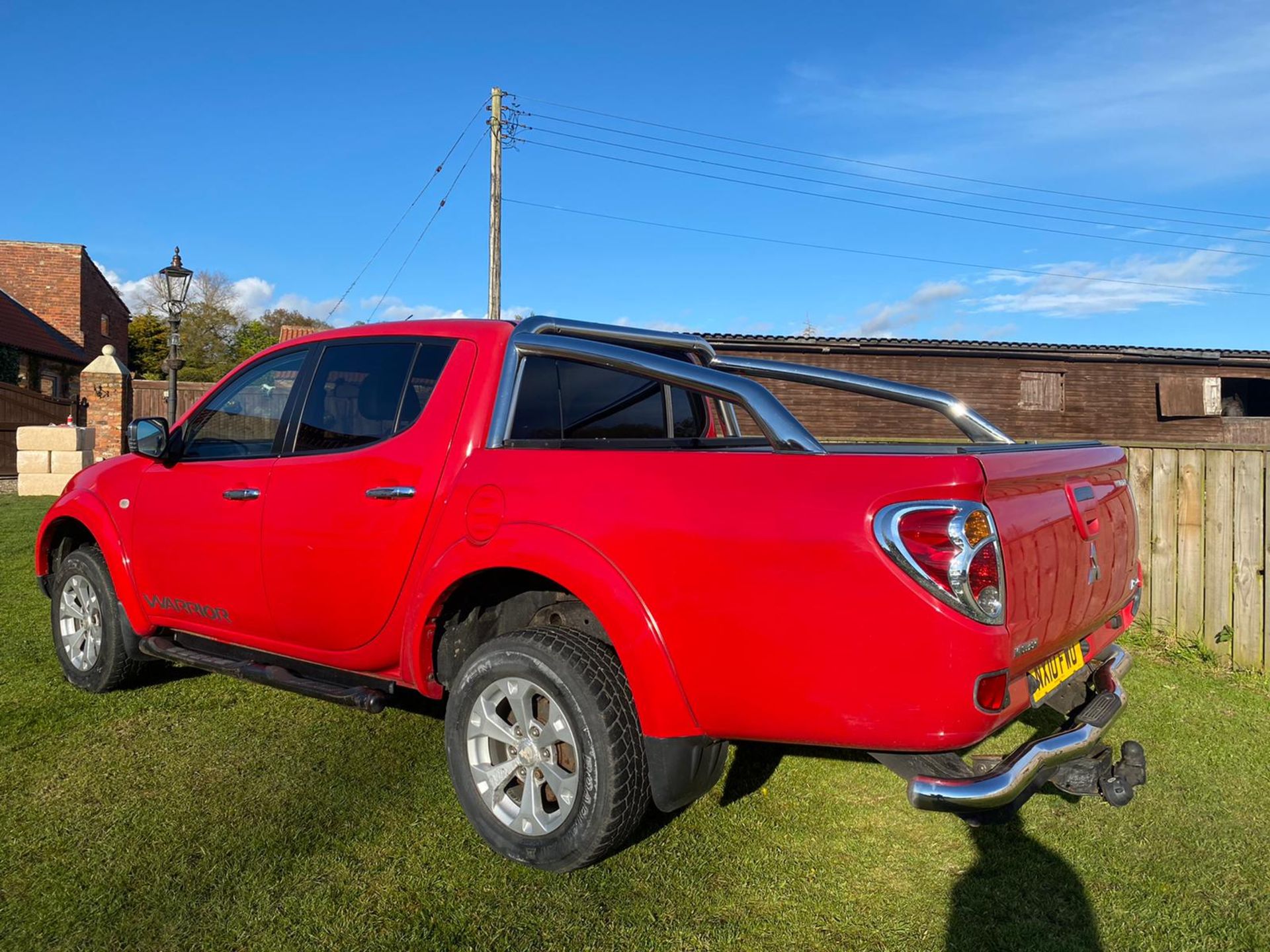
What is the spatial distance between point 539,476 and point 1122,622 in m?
2.20

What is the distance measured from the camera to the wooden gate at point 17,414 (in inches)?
832

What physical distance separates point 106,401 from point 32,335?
68.9 ft

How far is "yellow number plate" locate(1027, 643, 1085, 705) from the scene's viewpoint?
2.64m

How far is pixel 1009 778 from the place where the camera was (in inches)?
95.8

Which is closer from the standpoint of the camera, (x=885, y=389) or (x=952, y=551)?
(x=952, y=551)

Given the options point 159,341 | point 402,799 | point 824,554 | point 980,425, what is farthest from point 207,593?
point 159,341

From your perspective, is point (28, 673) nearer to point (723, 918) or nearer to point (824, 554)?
point (723, 918)

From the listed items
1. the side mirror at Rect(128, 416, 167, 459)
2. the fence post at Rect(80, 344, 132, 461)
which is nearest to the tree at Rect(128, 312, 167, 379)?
the fence post at Rect(80, 344, 132, 461)

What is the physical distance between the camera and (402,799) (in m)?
3.54

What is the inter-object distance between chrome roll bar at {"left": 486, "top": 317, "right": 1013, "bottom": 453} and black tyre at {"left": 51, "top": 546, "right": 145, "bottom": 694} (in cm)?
267

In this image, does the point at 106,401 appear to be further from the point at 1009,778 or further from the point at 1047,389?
the point at 1047,389

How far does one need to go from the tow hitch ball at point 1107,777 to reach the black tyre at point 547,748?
1.35 metres

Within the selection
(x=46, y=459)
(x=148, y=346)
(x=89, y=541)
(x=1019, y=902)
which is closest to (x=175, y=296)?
(x=46, y=459)

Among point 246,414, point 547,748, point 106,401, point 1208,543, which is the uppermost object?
point 106,401
